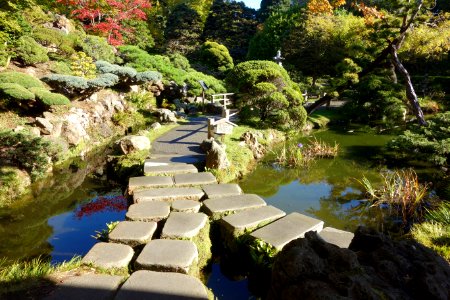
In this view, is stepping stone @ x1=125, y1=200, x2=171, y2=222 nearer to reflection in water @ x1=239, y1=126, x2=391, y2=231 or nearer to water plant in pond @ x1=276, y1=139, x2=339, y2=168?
reflection in water @ x1=239, y1=126, x2=391, y2=231

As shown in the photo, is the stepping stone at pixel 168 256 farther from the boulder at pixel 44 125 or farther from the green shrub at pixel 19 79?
the green shrub at pixel 19 79

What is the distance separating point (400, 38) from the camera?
505 inches

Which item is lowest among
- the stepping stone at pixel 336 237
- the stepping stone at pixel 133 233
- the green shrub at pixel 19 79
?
the stepping stone at pixel 133 233

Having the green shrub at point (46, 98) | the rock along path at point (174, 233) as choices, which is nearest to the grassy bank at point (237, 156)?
the rock along path at point (174, 233)

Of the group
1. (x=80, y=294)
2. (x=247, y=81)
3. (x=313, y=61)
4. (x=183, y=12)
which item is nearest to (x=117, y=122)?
(x=247, y=81)

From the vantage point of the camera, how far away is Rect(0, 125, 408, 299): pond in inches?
196

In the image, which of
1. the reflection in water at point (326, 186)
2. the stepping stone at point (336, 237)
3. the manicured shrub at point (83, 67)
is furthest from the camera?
the manicured shrub at point (83, 67)

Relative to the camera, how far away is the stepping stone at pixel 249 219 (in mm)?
4211

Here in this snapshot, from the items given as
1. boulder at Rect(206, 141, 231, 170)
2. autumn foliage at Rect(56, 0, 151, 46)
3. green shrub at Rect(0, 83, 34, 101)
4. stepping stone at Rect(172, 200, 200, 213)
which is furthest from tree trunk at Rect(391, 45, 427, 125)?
autumn foliage at Rect(56, 0, 151, 46)

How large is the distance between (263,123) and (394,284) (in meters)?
11.8

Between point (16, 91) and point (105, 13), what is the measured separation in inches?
517

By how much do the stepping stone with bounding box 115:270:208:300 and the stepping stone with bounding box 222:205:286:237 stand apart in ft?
4.20

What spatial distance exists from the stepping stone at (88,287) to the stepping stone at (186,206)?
5.38ft

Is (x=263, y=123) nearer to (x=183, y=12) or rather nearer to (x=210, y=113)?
(x=210, y=113)
